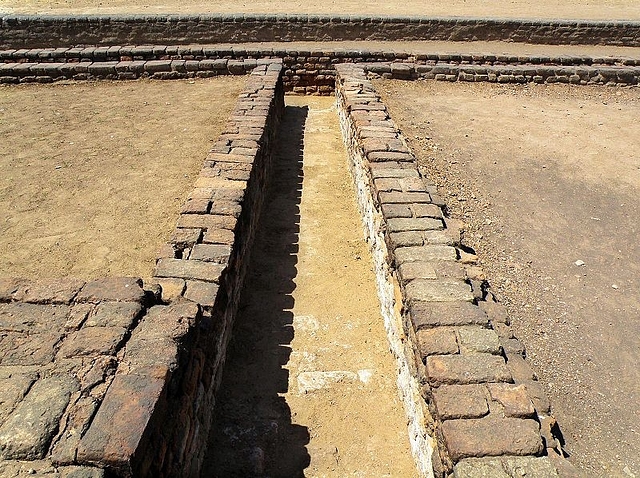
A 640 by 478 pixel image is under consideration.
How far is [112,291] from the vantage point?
8.41 ft

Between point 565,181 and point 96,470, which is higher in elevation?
point 96,470

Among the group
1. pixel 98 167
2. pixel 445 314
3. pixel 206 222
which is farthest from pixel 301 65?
pixel 445 314

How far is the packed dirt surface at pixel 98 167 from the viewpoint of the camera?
425 centimetres

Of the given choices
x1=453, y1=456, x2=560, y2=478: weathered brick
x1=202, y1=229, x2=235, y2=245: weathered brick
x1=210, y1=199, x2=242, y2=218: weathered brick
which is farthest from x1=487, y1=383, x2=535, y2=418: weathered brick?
x1=210, y1=199, x2=242, y2=218: weathered brick

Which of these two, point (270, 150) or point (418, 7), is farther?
point (418, 7)

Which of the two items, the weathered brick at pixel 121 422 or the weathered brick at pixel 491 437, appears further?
the weathered brick at pixel 491 437

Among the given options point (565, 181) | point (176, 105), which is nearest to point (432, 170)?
point (565, 181)

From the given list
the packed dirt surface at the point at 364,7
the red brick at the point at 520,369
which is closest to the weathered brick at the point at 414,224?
the red brick at the point at 520,369

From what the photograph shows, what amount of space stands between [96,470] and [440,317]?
1.91 m

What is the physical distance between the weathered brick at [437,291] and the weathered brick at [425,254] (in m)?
0.24

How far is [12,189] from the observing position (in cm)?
523

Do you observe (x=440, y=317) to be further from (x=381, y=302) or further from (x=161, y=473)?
(x=161, y=473)

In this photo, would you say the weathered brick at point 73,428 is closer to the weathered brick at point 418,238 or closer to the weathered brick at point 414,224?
the weathered brick at point 418,238

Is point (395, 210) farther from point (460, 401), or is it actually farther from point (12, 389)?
point (12, 389)
